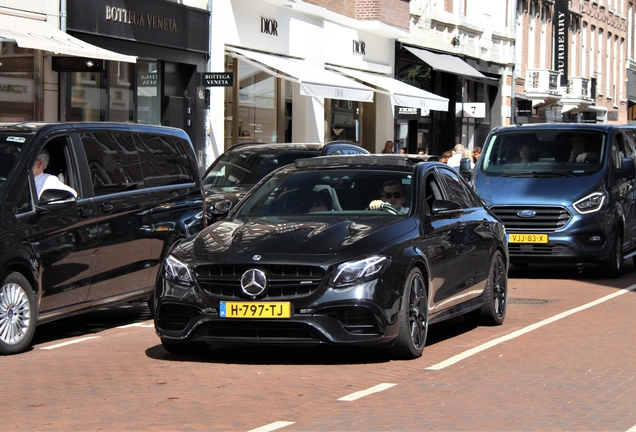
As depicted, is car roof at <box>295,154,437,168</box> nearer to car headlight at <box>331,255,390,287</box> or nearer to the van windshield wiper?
car headlight at <box>331,255,390,287</box>

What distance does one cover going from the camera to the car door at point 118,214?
35.6ft

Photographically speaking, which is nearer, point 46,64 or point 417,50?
point 46,64

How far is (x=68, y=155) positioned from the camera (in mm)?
10805

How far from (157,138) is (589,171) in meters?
7.35

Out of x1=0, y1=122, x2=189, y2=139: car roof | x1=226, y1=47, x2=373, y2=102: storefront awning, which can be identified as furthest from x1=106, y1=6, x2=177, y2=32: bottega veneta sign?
x1=0, y1=122, x2=189, y2=139: car roof

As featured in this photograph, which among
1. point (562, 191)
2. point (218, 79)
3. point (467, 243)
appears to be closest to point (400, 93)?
point (218, 79)

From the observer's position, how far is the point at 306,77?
2722cm

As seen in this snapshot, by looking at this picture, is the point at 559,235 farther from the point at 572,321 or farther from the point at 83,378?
the point at 83,378

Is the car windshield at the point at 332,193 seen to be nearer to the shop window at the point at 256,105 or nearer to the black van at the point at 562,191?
the black van at the point at 562,191

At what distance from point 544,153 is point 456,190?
6.88m

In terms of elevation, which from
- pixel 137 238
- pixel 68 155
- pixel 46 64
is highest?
pixel 46 64

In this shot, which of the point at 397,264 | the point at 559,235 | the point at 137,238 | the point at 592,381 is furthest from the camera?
the point at 559,235

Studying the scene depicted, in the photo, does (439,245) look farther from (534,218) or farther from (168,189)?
(534,218)

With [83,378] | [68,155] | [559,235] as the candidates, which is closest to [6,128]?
[68,155]
